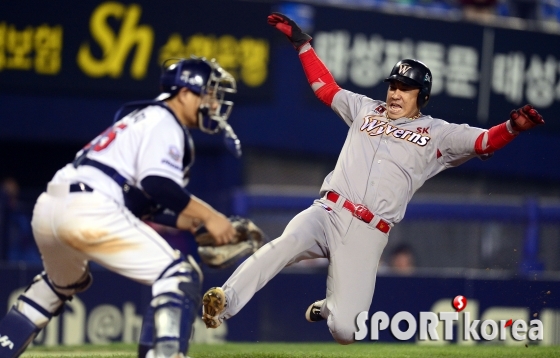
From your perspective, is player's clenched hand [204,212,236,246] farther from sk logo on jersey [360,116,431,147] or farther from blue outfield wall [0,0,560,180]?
blue outfield wall [0,0,560,180]

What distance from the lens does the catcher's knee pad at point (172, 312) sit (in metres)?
4.84

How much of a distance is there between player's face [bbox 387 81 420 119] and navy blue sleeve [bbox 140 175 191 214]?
2027 mm

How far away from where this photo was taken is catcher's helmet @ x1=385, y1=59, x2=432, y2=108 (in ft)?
21.4

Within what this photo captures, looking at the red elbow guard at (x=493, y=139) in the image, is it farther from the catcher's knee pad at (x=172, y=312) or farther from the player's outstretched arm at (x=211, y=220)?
the catcher's knee pad at (x=172, y=312)

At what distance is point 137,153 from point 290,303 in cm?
630

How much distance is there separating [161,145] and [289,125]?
8.67 m

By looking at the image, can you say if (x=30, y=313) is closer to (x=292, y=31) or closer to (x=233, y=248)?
(x=233, y=248)

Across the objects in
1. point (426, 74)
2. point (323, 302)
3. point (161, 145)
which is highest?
point (426, 74)

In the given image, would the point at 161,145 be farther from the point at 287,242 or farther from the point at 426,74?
the point at 426,74

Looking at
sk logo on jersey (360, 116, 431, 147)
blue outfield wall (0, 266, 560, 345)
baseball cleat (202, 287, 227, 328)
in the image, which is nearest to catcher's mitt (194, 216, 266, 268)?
baseball cleat (202, 287, 227, 328)

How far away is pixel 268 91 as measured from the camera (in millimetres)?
13328

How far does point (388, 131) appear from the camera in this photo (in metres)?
6.52

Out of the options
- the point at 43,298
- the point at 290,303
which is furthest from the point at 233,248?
the point at 290,303

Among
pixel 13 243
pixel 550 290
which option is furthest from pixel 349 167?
pixel 13 243
